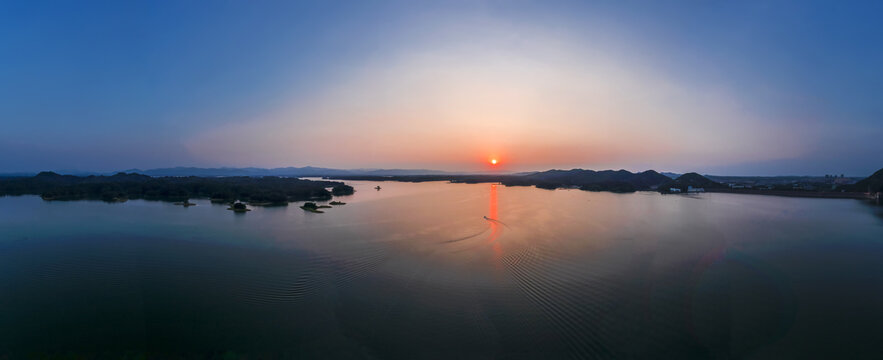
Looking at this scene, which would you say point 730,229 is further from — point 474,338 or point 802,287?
point 474,338

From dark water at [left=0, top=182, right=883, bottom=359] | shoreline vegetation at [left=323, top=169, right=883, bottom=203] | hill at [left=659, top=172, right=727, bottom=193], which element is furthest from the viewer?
hill at [left=659, top=172, right=727, bottom=193]

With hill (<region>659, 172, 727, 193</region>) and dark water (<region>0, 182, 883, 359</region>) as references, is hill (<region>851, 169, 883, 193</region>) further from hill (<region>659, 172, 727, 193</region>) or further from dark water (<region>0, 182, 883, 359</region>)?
dark water (<region>0, 182, 883, 359</region>)

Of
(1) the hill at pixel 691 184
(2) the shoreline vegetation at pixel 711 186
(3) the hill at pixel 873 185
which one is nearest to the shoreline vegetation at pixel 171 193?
(2) the shoreline vegetation at pixel 711 186

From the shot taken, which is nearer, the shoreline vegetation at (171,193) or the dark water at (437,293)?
the dark water at (437,293)

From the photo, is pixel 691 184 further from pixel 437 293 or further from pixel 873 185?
pixel 437 293

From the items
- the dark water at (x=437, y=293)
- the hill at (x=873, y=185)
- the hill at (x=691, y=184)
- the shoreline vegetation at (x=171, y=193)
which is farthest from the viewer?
the hill at (x=691, y=184)

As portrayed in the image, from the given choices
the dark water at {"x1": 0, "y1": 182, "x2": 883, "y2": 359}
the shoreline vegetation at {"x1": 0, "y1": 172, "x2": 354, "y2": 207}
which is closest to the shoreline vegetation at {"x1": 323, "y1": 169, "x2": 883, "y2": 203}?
the dark water at {"x1": 0, "y1": 182, "x2": 883, "y2": 359}

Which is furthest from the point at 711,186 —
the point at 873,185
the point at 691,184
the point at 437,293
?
the point at 437,293

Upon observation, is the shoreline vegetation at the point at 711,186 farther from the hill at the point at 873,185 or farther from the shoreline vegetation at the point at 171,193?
the shoreline vegetation at the point at 171,193

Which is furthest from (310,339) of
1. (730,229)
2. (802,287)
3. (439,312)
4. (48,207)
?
(48,207)
